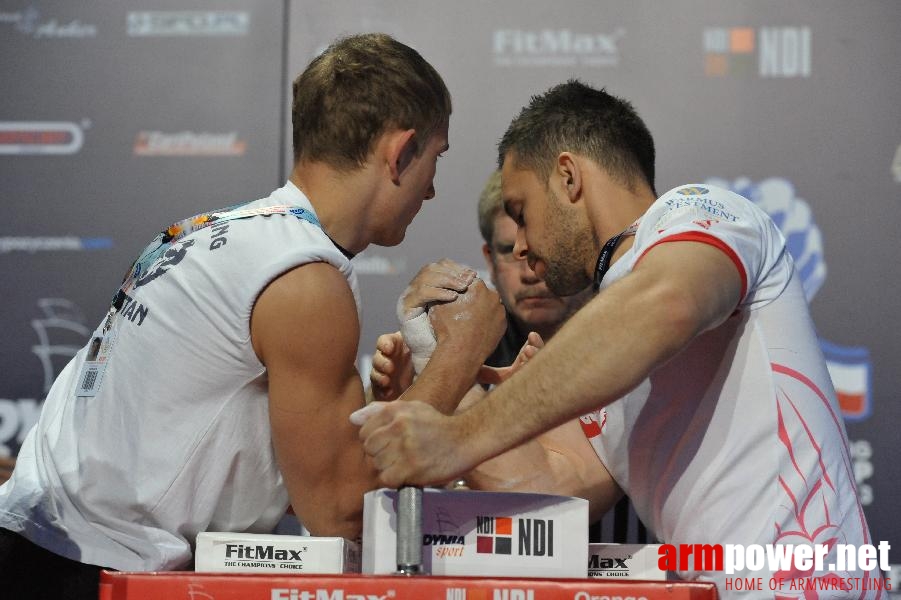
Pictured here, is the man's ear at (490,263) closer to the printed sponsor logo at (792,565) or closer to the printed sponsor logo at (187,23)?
the printed sponsor logo at (187,23)

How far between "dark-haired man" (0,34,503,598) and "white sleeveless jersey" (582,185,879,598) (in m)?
0.41

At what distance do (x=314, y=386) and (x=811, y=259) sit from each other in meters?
2.40

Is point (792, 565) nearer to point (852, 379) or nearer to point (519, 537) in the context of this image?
point (519, 537)

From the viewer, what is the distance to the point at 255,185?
3.67 m

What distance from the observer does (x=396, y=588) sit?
121 centimetres

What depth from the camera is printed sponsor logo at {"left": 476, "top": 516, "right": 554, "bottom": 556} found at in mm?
1374

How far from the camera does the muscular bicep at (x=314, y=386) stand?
1550 mm

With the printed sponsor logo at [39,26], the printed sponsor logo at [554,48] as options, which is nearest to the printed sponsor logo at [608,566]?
the printed sponsor logo at [554,48]

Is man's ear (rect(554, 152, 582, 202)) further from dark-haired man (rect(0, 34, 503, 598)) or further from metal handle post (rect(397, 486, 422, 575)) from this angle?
metal handle post (rect(397, 486, 422, 575))

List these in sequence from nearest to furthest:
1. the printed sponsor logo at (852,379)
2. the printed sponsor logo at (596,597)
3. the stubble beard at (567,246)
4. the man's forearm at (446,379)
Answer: the printed sponsor logo at (596,597)
the man's forearm at (446,379)
the stubble beard at (567,246)
the printed sponsor logo at (852,379)

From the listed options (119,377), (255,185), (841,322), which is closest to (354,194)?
(119,377)

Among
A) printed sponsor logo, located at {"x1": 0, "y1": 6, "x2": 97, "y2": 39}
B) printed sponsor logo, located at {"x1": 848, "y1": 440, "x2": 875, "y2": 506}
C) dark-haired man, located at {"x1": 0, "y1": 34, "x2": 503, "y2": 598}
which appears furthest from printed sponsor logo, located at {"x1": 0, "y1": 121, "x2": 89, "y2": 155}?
printed sponsor logo, located at {"x1": 848, "y1": 440, "x2": 875, "y2": 506}

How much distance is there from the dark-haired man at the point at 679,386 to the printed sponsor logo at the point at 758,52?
1660mm

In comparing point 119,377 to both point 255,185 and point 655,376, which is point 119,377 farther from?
point 255,185
